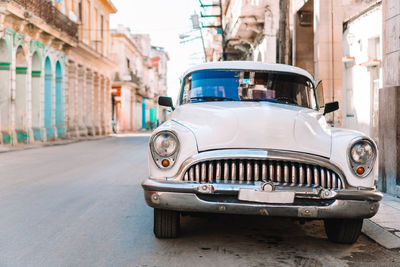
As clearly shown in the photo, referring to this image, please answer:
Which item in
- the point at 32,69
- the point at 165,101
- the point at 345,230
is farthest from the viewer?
the point at 32,69

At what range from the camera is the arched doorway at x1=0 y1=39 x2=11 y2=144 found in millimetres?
20000

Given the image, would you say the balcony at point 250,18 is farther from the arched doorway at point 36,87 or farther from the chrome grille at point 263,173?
the chrome grille at point 263,173

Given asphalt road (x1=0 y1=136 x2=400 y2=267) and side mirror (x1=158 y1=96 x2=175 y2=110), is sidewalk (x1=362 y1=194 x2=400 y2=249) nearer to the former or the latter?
asphalt road (x1=0 y1=136 x2=400 y2=267)

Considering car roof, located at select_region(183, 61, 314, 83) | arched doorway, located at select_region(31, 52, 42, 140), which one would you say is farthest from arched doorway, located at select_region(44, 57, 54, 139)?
car roof, located at select_region(183, 61, 314, 83)

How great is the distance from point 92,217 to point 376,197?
3.05m

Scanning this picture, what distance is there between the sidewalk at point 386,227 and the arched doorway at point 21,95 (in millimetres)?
19343

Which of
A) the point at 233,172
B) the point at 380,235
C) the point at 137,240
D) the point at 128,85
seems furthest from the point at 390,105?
the point at 128,85

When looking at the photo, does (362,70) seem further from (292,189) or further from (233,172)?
(233,172)

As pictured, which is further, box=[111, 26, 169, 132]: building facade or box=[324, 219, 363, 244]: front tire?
box=[111, 26, 169, 132]: building facade

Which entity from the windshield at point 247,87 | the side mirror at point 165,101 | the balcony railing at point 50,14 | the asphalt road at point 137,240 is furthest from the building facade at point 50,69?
the windshield at point 247,87

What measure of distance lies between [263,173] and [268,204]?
0.25 m

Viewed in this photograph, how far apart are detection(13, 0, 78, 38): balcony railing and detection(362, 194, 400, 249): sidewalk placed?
19083 millimetres

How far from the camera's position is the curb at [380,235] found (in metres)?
4.15

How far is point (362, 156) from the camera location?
384 cm
